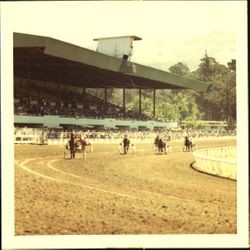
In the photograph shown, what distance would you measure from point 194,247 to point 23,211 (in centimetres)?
317

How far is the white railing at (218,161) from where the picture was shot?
11805 mm

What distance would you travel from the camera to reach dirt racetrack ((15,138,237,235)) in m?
11.0

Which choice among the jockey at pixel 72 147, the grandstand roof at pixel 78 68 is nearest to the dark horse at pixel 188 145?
the grandstand roof at pixel 78 68

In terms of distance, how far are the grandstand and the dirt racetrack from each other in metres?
1.11

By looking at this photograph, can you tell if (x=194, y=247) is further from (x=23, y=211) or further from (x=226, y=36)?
(x=226, y=36)

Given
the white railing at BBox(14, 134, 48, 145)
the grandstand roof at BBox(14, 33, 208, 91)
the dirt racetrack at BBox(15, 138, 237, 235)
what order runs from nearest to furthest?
the dirt racetrack at BBox(15, 138, 237, 235) → the white railing at BBox(14, 134, 48, 145) → the grandstand roof at BBox(14, 33, 208, 91)

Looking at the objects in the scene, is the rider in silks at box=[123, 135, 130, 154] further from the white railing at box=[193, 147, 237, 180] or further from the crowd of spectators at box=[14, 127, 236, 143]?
the white railing at box=[193, 147, 237, 180]

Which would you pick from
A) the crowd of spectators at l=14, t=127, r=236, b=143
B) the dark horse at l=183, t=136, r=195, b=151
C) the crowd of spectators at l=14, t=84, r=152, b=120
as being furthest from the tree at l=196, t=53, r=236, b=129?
the crowd of spectators at l=14, t=84, r=152, b=120

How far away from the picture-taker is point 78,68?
Result: 1526 centimetres

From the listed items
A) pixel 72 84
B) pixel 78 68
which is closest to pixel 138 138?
pixel 72 84

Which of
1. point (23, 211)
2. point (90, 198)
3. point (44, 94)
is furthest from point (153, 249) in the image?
point (44, 94)

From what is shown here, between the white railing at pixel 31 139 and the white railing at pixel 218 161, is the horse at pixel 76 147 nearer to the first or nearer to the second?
the white railing at pixel 31 139

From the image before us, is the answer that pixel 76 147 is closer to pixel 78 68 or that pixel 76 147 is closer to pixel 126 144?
pixel 126 144

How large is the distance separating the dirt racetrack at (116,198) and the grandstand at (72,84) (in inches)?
43.9
